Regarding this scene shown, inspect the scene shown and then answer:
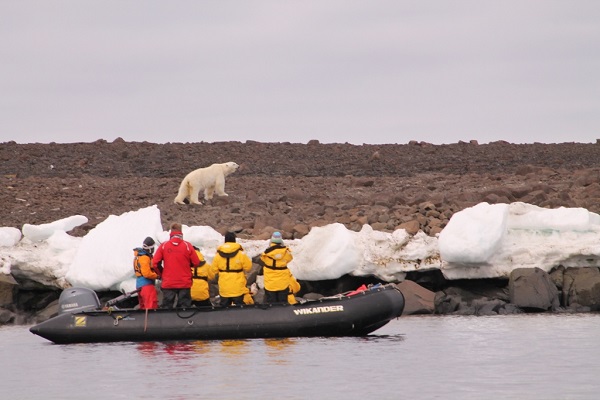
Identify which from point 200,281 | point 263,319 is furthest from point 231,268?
point 263,319

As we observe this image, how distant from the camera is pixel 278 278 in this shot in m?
21.0

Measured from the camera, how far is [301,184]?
125 feet

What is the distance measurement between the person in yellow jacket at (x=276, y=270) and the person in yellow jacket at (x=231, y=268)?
0.33m

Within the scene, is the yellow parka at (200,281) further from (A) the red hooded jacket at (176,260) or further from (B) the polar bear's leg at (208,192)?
(B) the polar bear's leg at (208,192)

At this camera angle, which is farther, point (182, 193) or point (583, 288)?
point (182, 193)

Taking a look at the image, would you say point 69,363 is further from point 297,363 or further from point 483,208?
point 483,208

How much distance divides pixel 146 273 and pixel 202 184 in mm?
11826

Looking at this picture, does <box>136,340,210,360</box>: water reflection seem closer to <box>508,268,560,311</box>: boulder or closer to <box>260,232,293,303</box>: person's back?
<box>260,232,293,303</box>: person's back

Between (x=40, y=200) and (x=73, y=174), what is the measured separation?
9.67 m

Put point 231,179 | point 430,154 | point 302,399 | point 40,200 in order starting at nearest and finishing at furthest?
point 302,399, point 40,200, point 231,179, point 430,154

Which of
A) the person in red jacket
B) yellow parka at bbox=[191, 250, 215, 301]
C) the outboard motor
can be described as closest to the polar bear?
the outboard motor

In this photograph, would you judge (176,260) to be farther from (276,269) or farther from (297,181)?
(297,181)

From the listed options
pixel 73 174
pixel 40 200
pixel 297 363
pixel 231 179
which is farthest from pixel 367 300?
pixel 73 174

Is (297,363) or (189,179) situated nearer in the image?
(297,363)
